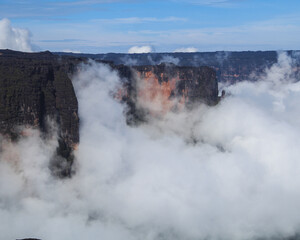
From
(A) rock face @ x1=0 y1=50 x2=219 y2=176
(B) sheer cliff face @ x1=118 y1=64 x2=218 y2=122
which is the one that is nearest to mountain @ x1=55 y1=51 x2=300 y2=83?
(B) sheer cliff face @ x1=118 y1=64 x2=218 y2=122

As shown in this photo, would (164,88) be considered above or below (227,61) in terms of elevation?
below

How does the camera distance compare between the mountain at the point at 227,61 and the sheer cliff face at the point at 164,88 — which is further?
the mountain at the point at 227,61

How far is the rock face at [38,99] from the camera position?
58.0 metres

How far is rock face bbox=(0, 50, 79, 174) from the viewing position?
5803cm

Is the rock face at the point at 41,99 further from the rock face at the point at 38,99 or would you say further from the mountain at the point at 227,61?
the mountain at the point at 227,61

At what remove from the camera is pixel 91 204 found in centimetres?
5950

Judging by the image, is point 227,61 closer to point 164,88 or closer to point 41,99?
point 164,88

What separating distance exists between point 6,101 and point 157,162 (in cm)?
2821

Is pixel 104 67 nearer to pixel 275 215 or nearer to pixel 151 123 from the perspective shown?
pixel 151 123

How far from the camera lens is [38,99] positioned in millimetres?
59938

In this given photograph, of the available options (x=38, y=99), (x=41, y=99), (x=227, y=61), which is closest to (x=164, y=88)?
(x=41, y=99)

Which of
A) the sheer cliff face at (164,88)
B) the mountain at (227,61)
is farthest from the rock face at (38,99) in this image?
the mountain at (227,61)

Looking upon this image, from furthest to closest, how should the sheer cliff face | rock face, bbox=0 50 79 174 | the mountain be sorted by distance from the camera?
the mountain → the sheer cliff face → rock face, bbox=0 50 79 174

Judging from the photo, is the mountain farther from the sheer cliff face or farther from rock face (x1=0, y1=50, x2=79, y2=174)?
rock face (x1=0, y1=50, x2=79, y2=174)
